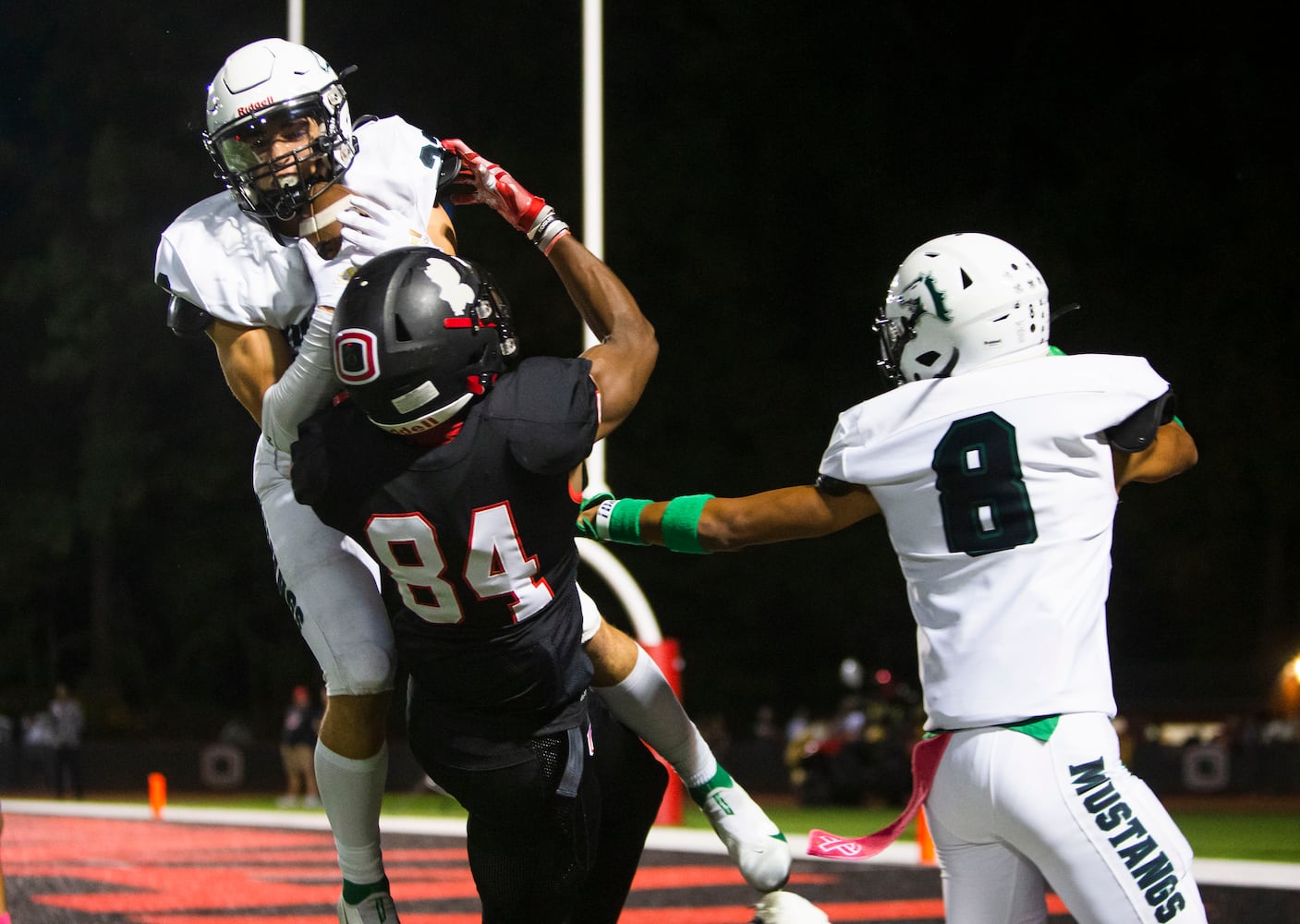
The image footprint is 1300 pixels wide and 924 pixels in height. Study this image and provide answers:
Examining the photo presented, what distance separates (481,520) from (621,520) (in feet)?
1.76

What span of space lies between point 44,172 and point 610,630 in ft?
90.6

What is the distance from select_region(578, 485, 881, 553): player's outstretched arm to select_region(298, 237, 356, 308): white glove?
0.71 m

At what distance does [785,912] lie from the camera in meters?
3.31

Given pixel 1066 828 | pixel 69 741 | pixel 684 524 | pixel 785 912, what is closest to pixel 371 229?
pixel 684 524

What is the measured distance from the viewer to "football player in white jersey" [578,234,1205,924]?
2.70 meters

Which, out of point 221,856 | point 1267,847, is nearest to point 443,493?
point 221,856

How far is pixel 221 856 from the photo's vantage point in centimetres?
947

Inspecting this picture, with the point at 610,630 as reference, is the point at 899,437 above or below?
above

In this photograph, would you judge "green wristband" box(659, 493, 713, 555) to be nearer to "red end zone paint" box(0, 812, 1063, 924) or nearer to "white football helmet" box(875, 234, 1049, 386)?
"white football helmet" box(875, 234, 1049, 386)

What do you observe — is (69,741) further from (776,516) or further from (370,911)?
(776,516)

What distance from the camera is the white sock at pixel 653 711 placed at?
11.4 feet

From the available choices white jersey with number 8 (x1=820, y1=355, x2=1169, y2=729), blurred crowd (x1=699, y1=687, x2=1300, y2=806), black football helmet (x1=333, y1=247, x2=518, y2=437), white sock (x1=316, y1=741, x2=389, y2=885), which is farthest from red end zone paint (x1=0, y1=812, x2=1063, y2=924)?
blurred crowd (x1=699, y1=687, x2=1300, y2=806)

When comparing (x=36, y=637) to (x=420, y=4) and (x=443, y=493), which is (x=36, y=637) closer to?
(x=420, y=4)

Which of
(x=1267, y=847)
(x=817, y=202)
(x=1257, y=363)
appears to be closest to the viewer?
(x=1267, y=847)
